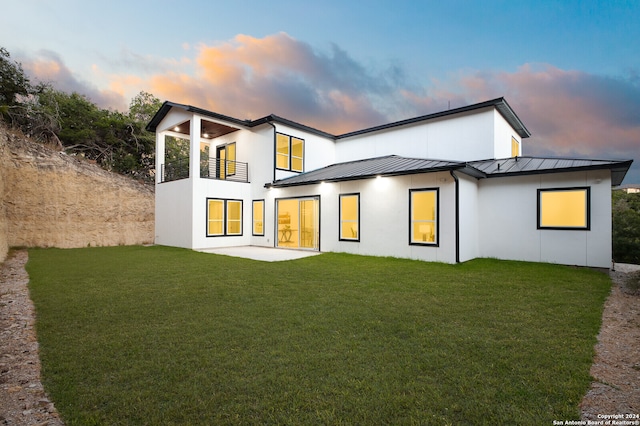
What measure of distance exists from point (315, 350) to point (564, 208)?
29.5ft

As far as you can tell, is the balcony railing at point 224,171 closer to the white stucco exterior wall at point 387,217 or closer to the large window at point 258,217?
the large window at point 258,217

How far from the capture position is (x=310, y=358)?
279 centimetres

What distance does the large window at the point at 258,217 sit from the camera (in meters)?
13.5

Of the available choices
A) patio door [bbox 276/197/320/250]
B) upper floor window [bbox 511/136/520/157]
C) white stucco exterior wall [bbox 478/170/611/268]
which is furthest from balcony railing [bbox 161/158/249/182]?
upper floor window [bbox 511/136/520/157]

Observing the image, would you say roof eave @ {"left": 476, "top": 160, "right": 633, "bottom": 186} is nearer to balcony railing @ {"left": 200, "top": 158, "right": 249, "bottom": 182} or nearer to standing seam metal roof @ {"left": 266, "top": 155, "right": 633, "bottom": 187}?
standing seam metal roof @ {"left": 266, "top": 155, "right": 633, "bottom": 187}

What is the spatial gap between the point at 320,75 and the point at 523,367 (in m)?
19.3

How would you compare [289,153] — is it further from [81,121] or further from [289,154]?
[81,121]

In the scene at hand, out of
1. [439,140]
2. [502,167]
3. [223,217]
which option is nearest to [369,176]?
[502,167]

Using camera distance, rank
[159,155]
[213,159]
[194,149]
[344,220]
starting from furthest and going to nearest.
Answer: [213,159]
[159,155]
[194,149]
[344,220]

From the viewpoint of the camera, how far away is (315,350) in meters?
2.96

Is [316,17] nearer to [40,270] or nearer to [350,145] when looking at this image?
[350,145]

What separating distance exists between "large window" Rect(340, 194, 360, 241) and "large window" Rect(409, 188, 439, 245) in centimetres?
194

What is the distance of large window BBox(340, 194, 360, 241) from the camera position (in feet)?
35.0

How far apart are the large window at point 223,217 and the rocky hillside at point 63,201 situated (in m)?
5.30
